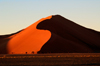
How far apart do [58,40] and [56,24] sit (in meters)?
21.0

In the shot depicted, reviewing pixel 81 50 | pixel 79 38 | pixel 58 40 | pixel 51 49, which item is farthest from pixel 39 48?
pixel 79 38

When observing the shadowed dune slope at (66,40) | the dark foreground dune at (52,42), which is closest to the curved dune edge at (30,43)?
the dark foreground dune at (52,42)

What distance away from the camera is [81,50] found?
2367 inches

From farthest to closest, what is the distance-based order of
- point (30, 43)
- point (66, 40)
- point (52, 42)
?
point (66, 40) < point (30, 43) < point (52, 42)

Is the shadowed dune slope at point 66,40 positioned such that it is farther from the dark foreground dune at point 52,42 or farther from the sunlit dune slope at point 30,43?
the sunlit dune slope at point 30,43

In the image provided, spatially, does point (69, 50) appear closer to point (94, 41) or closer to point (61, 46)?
point (61, 46)

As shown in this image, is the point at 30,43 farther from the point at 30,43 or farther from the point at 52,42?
the point at 52,42
